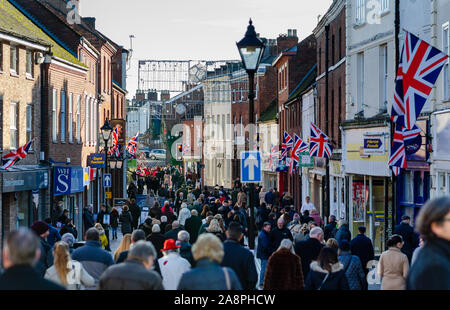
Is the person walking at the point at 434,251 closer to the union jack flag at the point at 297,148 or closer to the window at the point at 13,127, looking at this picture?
the window at the point at 13,127

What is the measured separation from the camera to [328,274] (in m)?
11.1

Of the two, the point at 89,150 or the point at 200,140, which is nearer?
the point at 89,150

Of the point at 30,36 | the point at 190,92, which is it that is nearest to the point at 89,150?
the point at 30,36

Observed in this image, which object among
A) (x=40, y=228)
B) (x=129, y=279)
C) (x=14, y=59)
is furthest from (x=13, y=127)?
(x=129, y=279)

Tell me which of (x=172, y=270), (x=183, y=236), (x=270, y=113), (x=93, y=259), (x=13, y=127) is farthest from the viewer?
(x=270, y=113)

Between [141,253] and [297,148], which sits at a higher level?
[297,148]

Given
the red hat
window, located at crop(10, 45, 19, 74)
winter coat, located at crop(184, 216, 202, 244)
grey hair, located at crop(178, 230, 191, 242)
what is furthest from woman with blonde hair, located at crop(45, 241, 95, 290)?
window, located at crop(10, 45, 19, 74)

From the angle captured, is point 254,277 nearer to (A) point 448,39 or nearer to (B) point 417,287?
(B) point 417,287

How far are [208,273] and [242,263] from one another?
3799 mm

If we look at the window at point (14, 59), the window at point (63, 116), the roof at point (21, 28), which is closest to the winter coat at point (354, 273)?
the roof at point (21, 28)

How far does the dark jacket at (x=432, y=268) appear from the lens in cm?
607

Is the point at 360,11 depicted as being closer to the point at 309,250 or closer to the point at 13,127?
the point at 13,127
